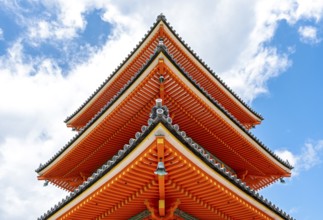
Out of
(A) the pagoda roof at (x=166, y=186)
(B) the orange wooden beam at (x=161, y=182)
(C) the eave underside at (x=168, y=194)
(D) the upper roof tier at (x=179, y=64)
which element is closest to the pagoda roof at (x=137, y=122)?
(A) the pagoda roof at (x=166, y=186)

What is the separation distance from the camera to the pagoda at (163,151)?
26.1 feet

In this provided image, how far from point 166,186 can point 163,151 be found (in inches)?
56.4

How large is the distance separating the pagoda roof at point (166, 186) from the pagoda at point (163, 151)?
0.08 ft

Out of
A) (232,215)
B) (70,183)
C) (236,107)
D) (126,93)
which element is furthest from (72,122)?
(232,215)

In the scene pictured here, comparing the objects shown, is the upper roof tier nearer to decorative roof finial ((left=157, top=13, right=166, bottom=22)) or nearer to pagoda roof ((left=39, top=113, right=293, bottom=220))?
decorative roof finial ((left=157, top=13, right=166, bottom=22))

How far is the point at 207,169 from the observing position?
27.1ft

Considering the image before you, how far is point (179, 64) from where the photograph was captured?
48.6 feet

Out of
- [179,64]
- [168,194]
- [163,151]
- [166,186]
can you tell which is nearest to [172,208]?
[168,194]

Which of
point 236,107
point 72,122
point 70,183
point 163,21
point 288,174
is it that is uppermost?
point 163,21

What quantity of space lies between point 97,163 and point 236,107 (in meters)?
7.16

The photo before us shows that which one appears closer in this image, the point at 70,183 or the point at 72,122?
the point at 70,183

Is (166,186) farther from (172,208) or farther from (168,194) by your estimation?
(172,208)

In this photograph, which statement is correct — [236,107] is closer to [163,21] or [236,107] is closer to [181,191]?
[163,21]

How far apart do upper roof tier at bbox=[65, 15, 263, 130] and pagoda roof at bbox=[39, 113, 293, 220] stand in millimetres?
6530
